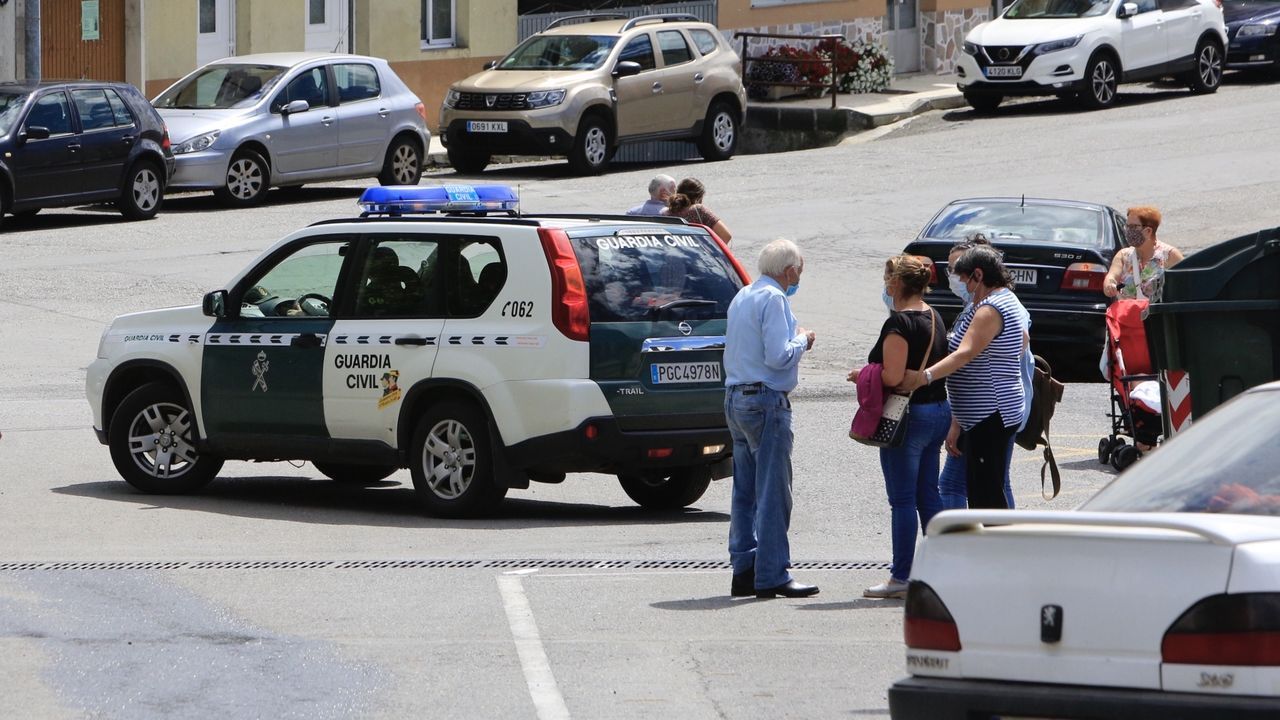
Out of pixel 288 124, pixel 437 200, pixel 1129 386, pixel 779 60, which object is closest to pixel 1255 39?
pixel 779 60

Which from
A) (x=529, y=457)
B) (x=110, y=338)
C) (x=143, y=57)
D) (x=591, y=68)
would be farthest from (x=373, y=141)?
(x=529, y=457)

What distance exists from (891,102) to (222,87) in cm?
1152

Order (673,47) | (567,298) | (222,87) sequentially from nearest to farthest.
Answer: (567,298) → (222,87) → (673,47)

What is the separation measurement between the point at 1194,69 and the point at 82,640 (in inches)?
1046

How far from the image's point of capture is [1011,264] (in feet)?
50.8

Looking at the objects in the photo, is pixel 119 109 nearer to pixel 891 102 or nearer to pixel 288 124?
pixel 288 124

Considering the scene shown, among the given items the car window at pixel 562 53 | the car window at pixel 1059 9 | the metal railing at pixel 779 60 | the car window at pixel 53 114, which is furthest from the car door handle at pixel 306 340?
the metal railing at pixel 779 60

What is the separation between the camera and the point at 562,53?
27.3 m

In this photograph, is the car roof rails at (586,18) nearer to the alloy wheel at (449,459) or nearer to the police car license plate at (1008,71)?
the police car license plate at (1008,71)

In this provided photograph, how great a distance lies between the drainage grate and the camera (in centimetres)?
959

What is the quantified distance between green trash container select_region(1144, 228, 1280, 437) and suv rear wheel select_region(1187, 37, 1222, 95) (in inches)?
940

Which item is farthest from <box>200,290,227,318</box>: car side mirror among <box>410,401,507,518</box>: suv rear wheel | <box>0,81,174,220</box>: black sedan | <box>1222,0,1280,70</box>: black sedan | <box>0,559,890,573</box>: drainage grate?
<box>1222,0,1280,70</box>: black sedan

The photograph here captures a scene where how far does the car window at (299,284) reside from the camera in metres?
11.5

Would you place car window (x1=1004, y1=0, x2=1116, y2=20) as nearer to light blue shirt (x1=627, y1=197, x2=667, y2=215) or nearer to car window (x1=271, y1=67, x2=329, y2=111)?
car window (x1=271, y1=67, x2=329, y2=111)
